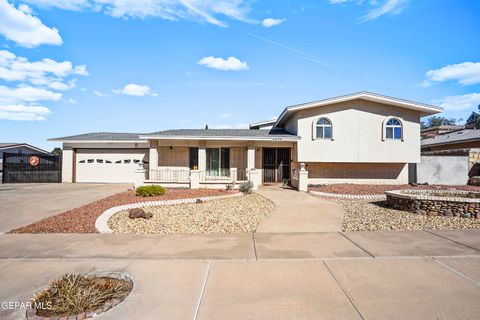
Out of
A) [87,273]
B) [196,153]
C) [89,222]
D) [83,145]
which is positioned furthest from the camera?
[83,145]

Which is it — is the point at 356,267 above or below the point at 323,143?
below

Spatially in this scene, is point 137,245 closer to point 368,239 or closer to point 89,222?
point 89,222

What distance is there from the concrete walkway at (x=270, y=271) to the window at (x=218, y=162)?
10964 millimetres

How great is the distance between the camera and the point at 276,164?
1705 cm

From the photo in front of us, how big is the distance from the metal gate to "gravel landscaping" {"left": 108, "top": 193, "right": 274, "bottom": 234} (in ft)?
49.4

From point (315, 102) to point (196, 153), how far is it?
8446mm

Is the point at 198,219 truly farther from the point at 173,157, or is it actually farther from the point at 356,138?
the point at 356,138

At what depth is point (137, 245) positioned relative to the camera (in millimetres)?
5316

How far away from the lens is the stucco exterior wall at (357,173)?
1622 centimetres

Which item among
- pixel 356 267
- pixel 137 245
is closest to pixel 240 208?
pixel 137 245

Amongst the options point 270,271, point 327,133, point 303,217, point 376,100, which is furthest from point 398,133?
point 270,271

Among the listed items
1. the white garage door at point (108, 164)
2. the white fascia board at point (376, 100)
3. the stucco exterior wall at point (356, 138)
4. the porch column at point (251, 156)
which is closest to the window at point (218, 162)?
the porch column at point (251, 156)

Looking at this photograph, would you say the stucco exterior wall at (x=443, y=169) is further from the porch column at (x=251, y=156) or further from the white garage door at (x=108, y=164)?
the white garage door at (x=108, y=164)

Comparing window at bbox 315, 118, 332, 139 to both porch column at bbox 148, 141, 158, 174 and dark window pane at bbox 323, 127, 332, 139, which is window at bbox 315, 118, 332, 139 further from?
porch column at bbox 148, 141, 158, 174
